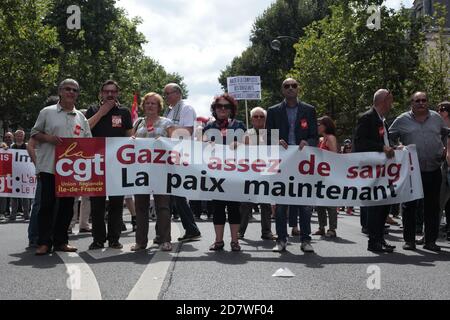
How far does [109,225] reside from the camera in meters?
8.01

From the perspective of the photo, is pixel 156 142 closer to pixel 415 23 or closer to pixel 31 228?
pixel 31 228

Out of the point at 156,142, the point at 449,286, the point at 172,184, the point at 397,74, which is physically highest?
the point at 397,74

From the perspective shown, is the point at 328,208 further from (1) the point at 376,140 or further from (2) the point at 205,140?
(2) the point at 205,140

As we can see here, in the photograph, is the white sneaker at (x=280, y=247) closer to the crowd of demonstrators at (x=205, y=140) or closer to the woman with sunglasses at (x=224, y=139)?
the crowd of demonstrators at (x=205, y=140)

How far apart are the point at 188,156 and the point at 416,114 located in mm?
2959

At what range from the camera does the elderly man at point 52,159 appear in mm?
7598

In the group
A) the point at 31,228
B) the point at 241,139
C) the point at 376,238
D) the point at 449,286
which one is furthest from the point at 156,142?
the point at 449,286

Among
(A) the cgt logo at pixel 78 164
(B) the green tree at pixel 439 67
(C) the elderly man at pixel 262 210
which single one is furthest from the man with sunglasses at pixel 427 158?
(B) the green tree at pixel 439 67

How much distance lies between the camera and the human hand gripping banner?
8.03m

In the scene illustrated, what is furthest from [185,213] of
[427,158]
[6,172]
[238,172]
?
[6,172]

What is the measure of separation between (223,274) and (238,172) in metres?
2.48

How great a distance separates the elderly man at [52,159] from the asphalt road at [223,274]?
358 millimetres

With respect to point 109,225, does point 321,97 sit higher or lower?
higher
